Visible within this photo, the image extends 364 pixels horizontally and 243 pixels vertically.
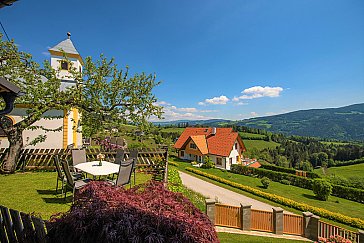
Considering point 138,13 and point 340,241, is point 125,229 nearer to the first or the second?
point 340,241

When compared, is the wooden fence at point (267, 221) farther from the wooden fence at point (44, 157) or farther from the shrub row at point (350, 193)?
the shrub row at point (350, 193)

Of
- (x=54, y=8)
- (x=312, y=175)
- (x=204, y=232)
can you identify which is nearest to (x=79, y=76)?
(x=54, y=8)

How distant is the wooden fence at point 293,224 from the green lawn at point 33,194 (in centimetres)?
674

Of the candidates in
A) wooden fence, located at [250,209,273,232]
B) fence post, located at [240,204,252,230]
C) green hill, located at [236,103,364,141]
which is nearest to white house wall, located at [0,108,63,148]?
fence post, located at [240,204,252,230]

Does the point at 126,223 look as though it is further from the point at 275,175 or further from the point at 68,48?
the point at 275,175

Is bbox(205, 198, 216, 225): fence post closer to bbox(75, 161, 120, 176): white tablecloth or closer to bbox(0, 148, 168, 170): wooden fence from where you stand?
bbox(0, 148, 168, 170): wooden fence

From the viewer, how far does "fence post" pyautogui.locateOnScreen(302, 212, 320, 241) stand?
8703 millimetres

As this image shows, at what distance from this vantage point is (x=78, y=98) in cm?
974

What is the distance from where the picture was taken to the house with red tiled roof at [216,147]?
109 ft

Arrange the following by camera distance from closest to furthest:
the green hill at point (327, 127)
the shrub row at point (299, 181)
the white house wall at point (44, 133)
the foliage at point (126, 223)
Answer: the foliage at point (126, 223)
the white house wall at point (44, 133)
the shrub row at point (299, 181)
the green hill at point (327, 127)

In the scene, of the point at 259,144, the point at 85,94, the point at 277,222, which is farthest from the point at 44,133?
the point at 259,144

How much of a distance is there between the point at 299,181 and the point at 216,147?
45.1ft

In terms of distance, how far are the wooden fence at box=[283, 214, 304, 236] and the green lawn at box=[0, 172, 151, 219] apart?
22.1 feet

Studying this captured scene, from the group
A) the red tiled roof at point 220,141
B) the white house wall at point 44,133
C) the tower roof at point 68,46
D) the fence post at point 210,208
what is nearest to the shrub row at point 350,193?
the red tiled roof at point 220,141
